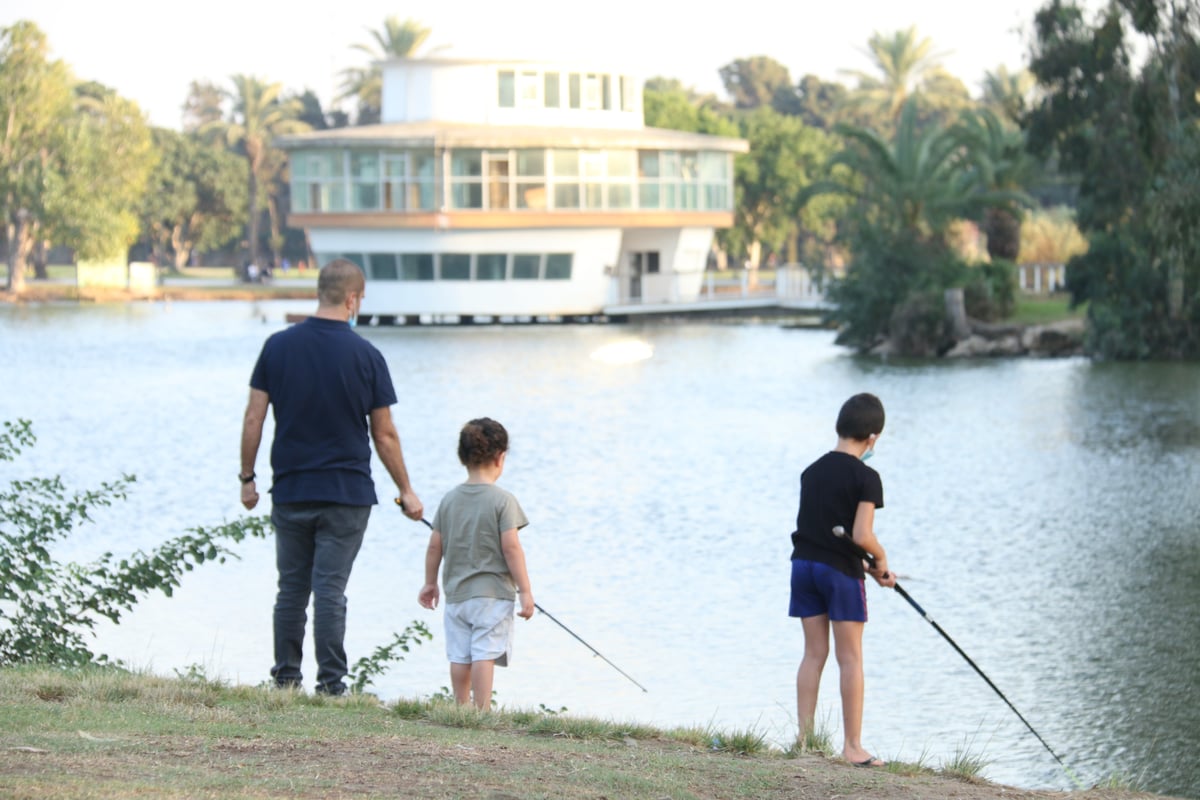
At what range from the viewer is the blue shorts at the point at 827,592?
7.82 metres

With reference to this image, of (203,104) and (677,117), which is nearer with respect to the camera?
(677,117)

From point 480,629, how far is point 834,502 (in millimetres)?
1694

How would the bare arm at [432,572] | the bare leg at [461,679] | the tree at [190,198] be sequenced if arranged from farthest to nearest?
the tree at [190,198]
the bare leg at [461,679]
the bare arm at [432,572]

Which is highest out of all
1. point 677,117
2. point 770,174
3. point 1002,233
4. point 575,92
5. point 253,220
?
point 677,117

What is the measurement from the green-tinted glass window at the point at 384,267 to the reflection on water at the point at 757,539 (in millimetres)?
23184

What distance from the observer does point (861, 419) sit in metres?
7.75

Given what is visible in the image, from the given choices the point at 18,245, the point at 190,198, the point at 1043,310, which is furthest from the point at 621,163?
the point at 190,198

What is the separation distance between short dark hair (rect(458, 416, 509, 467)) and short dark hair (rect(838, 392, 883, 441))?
4.74 feet

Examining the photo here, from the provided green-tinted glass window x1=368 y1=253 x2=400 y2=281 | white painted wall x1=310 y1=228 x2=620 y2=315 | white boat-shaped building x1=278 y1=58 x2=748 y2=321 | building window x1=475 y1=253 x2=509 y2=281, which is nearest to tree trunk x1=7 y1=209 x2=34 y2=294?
white boat-shaped building x1=278 y1=58 x2=748 y2=321

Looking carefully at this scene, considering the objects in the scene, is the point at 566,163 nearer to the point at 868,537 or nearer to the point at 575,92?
the point at 575,92

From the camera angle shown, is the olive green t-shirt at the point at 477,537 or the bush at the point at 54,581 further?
the bush at the point at 54,581

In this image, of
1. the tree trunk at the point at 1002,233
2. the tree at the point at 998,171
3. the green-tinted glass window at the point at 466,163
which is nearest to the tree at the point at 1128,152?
the tree at the point at 998,171

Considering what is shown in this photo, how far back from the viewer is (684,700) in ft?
39.3

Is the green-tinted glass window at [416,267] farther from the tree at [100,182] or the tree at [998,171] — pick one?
the tree at [100,182]
